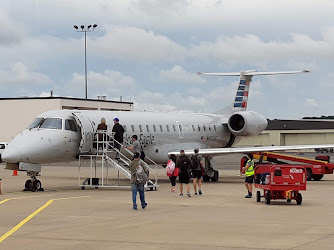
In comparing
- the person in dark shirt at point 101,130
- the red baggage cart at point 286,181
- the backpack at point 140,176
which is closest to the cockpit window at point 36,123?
the person in dark shirt at point 101,130

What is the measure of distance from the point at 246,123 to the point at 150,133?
6048mm

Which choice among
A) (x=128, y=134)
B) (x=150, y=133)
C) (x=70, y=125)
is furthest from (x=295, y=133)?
(x=70, y=125)

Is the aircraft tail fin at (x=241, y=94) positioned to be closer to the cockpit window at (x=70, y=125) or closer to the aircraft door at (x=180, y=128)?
the aircraft door at (x=180, y=128)

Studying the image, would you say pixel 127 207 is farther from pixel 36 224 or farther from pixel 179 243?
pixel 179 243

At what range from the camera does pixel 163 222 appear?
16.2m

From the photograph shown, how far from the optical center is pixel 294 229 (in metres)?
14.7

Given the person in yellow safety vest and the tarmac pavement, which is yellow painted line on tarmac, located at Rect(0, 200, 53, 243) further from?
the person in yellow safety vest

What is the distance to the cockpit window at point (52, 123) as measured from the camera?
1088 inches

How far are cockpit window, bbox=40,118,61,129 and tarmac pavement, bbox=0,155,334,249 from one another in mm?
3605

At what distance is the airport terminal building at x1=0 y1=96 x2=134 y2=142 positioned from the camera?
68.2 metres

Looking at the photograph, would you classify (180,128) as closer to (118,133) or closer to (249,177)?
(118,133)

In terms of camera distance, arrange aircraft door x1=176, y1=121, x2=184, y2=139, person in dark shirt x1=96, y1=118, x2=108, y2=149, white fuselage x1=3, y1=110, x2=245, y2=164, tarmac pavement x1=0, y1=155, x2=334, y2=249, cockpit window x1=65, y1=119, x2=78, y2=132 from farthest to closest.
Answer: aircraft door x1=176, y1=121, x2=184, y2=139, person in dark shirt x1=96, y1=118, x2=108, y2=149, cockpit window x1=65, y1=119, x2=78, y2=132, white fuselage x1=3, y1=110, x2=245, y2=164, tarmac pavement x1=0, y1=155, x2=334, y2=249

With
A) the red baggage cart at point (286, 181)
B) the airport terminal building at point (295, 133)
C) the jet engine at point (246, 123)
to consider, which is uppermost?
the airport terminal building at point (295, 133)

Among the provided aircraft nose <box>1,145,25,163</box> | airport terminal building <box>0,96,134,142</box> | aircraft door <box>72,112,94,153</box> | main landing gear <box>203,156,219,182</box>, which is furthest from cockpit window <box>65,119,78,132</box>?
airport terminal building <box>0,96,134,142</box>
